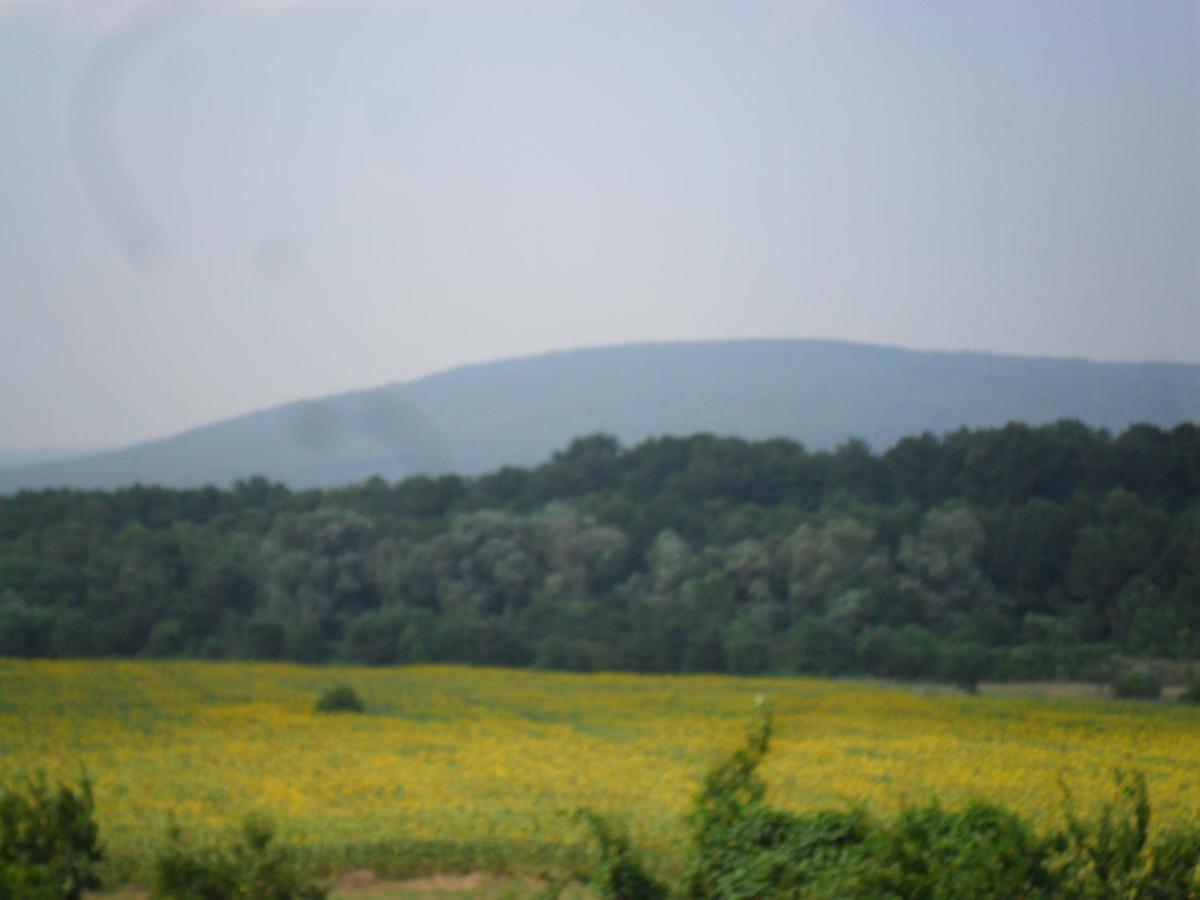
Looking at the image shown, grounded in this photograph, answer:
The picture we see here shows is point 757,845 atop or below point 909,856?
below

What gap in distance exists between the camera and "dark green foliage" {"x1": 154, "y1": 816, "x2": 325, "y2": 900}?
8039mm

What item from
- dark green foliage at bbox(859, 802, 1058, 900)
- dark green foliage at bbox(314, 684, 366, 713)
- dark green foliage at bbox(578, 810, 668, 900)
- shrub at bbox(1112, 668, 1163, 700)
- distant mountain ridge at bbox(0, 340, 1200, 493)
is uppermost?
distant mountain ridge at bbox(0, 340, 1200, 493)

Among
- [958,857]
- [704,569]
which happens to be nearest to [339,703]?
[704,569]

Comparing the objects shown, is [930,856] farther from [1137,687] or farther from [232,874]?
[1137,687]

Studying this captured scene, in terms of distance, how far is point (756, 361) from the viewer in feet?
261

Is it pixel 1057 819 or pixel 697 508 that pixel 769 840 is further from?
pixel 697 508

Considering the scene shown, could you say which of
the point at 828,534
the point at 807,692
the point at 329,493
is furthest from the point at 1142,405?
the point at 329,493

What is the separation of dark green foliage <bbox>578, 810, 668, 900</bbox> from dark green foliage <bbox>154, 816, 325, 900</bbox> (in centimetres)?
177

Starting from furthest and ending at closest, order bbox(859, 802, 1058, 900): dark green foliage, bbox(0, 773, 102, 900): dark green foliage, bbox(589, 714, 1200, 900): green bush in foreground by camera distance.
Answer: bbox(0, 773, 102, 900): dark green foliage → bbox(589, 714, 1200, 900): green bush in foreground → bbox(859, 802, 1058, 900): dark green foliage

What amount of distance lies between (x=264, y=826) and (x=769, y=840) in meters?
3.00

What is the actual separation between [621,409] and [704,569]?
35.2 metres

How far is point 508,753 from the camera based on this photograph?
2052cm

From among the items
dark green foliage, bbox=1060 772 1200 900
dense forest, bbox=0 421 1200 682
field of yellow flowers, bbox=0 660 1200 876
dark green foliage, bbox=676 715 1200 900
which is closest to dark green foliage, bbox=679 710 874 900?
dark green foliage, bbox=676 715 1200 900

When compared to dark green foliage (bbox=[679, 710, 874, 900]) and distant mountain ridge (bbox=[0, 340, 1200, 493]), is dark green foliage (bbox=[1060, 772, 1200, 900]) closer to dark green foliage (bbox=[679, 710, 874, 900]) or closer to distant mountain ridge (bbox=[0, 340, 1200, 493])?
dark green foliage (bbox=[679, 710, 874, 900])
